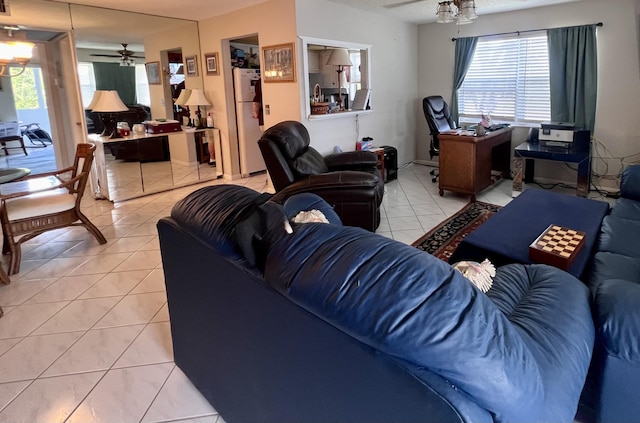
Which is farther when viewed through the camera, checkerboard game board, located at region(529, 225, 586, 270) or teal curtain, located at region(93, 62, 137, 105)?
teal curtain, located at region(93, 62, 137, 105)

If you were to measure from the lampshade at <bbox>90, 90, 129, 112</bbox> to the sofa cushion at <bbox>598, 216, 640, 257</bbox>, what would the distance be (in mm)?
4891

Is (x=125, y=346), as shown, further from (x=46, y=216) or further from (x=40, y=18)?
(x=40, y=18)

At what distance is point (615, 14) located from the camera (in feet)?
15.0

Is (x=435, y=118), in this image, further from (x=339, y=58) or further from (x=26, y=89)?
(x=26, y=89)

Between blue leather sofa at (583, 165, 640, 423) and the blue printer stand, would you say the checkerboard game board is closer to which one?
blue leather sofa at (583, 165, 640, 423)

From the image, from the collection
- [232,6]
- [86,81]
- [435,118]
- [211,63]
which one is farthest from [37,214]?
[435,118]

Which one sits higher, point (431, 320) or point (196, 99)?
point (196, 99)

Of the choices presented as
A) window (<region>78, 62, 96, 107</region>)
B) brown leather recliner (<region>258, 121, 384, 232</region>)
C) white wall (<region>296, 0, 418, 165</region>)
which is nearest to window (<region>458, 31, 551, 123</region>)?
white wall (<region>296, 0, 418, 165</region>)

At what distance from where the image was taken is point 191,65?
231 inches

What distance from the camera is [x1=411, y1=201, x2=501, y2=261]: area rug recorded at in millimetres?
3352

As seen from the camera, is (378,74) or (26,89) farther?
(378,74)

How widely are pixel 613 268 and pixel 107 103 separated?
198 inches

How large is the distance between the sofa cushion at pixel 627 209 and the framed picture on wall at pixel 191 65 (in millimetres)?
5326

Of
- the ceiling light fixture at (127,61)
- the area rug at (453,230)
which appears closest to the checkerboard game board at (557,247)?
the area rug at (453,230)
